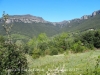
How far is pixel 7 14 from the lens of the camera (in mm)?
7676

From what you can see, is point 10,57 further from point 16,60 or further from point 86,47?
point 86,47

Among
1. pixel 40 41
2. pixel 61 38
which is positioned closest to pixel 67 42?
pixel 61 38

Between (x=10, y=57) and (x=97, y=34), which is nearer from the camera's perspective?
(x=10, y=57)

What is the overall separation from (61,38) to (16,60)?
47909mm

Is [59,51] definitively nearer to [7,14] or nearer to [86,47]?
[86,47]

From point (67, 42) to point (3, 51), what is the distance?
44.8 m

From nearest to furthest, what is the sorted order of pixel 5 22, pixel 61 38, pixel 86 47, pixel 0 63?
pixel 5 22 → pixel 0 63 → pixel 86 47 → pixel 61 38

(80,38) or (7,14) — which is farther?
(80,38)

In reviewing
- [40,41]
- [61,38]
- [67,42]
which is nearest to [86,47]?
[67,42]

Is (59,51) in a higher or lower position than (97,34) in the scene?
lower

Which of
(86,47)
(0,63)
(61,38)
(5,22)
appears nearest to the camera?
(5,22)

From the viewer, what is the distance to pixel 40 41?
58438 mm

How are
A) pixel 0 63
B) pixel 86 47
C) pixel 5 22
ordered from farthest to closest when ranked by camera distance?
pixel 86 47 → pixel 0 63 → pixel 5 22

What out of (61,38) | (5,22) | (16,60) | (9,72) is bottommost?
(9,72)
